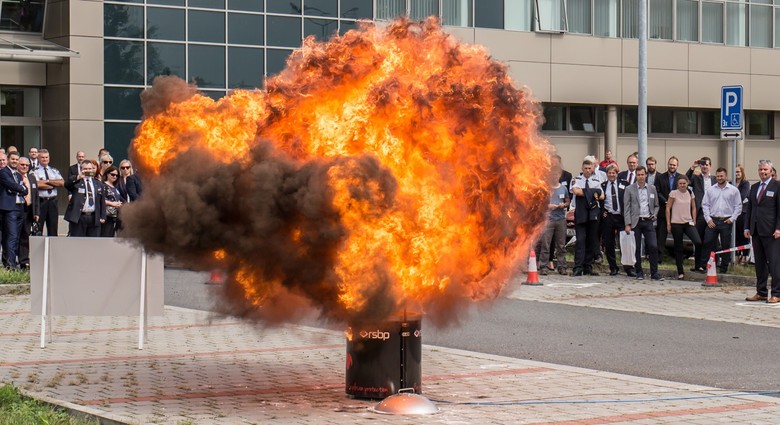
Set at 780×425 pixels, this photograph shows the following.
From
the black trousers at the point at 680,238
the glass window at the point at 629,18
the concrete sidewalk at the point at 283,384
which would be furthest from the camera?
the glass window at the point at 629,18

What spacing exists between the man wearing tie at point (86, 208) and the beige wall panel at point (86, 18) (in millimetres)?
12981

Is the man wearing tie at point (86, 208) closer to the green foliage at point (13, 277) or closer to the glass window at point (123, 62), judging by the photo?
the green foliage at point (13, 277)

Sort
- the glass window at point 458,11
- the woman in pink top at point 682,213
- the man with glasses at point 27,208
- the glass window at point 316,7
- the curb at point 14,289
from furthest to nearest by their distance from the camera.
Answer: the glass window at point 458,11 < the glass window at point 316,7 < the woman in pink top at point 682,213 < the man with glasses at point 27,208 < the curb at point 14,289

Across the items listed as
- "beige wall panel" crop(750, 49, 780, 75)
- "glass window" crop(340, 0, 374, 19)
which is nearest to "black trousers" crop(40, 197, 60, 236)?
"glass window" crop(340, 0, 374, 19)

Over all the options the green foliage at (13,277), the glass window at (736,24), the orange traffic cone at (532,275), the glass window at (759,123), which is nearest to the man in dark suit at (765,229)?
the orange traffic cone at (532,275)

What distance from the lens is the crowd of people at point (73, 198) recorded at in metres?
20.4

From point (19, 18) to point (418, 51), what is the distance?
26.3 metres

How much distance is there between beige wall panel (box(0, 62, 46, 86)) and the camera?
106ft

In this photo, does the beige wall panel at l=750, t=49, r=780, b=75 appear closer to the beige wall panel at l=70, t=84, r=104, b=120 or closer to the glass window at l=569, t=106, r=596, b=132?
the glass window at l=569, t=106, r=596, b=132

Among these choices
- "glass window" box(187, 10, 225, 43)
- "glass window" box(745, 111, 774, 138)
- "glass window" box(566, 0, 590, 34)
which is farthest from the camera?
"glass window" box(745, 111, 774, 138)

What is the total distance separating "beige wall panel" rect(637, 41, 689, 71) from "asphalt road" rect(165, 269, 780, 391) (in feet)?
85.7

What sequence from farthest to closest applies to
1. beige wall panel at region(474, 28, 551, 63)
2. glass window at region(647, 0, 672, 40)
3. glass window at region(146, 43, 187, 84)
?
glass window at region(647, 0, 672, 40) < beige wall panel at region(474, 28, 551, 63) < glass window at region(146, 43, 187, 84)

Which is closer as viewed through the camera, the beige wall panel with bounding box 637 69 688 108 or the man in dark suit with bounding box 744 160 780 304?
the man in dark suit with bounding box 744 160 780 304

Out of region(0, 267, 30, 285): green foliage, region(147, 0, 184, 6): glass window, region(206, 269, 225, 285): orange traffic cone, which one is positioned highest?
region(147, 0, 184, 6): glass window
